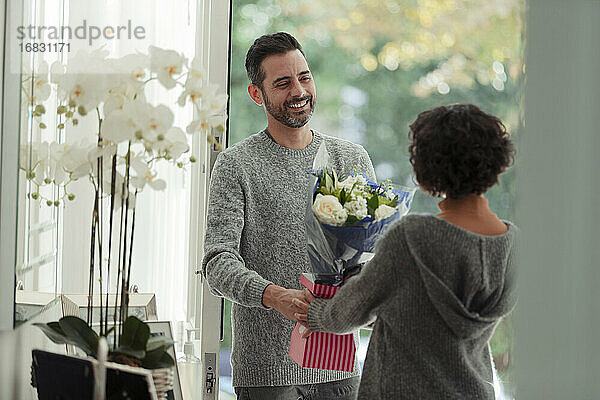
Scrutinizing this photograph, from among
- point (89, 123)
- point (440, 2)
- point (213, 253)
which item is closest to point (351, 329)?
point (213, 253)

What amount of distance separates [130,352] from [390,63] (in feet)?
10.6

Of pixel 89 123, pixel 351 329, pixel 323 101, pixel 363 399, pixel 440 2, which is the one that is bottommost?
pixel 363 399

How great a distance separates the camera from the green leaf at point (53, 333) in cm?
129

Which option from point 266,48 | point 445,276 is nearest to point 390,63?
point 266,48

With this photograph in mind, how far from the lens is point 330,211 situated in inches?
57.2

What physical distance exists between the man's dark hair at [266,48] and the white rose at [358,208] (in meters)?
0.56

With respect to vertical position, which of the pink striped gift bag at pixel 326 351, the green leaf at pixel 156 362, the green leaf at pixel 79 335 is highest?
the green leaf at pixel 79 335

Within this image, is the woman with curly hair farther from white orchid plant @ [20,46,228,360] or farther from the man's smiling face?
the man's smiling face

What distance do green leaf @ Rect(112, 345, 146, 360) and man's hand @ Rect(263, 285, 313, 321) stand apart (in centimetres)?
41

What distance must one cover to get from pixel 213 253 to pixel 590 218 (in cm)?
91

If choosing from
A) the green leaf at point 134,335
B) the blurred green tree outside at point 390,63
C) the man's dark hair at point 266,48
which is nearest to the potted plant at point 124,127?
the green leaf at point 134,335

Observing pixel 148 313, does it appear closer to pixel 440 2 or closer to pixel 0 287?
pixel 0 287

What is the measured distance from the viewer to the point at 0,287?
1.36 m

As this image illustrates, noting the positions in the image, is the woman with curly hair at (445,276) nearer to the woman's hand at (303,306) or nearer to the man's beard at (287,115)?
the woman's hand at (303,306)
